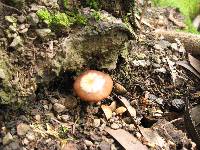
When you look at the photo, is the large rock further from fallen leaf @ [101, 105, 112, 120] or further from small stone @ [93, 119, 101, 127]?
small stone @ [93, 119, 101, 127]

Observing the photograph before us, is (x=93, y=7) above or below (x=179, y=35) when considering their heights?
above

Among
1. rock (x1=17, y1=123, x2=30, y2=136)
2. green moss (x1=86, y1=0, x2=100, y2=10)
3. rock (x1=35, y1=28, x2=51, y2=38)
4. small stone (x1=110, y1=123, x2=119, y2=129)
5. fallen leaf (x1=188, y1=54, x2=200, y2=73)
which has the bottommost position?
rock (x1=17, y1=123, x2=30, y2=136)

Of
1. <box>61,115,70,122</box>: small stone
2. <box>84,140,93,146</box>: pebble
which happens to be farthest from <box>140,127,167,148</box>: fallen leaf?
<box>61,115,70,122</box>: small stone

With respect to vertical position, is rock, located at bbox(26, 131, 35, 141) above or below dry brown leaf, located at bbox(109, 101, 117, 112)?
below

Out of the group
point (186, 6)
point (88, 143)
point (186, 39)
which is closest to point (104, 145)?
point (88, 143)

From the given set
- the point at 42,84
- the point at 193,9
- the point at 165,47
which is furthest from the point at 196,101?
the point at 193,9

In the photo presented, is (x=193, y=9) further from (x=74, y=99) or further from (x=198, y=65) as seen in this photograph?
(x=74, y=99)

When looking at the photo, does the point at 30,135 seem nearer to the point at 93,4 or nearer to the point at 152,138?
the point at 152,138
